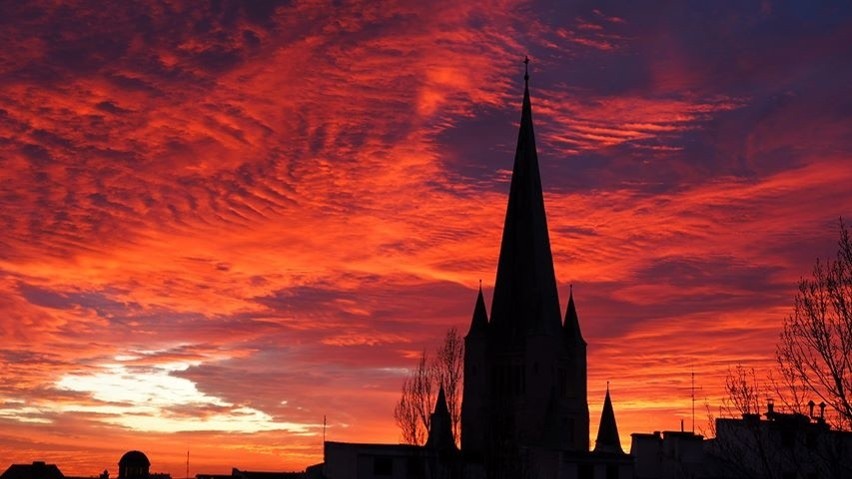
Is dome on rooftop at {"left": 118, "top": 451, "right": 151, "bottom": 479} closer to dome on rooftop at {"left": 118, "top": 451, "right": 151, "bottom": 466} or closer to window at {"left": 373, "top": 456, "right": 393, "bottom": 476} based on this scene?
dome on rooftop at {"left": 118, "top": 451, "right": 151, "bottom": 466}

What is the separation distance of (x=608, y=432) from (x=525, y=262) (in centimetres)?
1685

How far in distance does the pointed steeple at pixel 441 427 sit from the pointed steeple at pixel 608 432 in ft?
96.9

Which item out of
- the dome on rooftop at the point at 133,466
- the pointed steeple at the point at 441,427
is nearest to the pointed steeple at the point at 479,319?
the pointed steeple at the point at 441,427

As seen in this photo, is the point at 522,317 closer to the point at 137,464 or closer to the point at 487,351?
the point at 487,351

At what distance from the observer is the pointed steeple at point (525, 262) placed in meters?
116

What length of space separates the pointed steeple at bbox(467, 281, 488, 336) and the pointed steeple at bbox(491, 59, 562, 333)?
0.94 m

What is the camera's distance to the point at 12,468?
554 ft

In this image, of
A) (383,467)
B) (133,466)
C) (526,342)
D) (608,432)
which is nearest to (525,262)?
(526,342)

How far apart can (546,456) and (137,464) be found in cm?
9861

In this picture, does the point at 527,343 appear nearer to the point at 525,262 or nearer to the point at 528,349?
the point at 528,349

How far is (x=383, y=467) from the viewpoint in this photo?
89.9m

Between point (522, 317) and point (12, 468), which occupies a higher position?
point (522, 317)

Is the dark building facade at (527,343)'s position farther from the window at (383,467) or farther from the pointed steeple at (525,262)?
Answer: the window at (383,467)

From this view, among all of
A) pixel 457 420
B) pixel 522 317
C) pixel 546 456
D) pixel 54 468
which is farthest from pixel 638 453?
pixel 54 468
